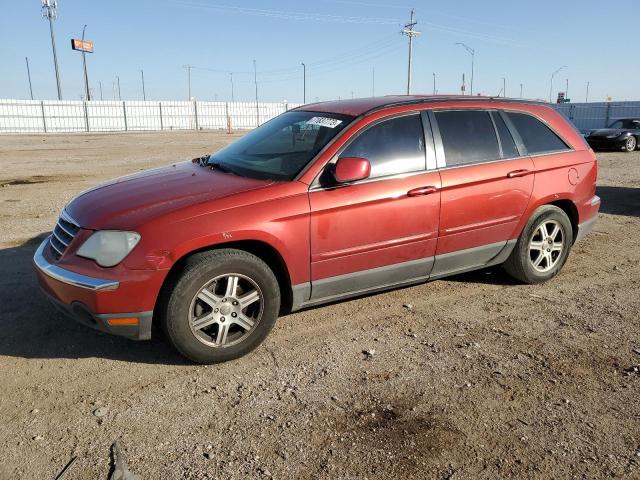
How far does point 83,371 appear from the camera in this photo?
3.42 meters

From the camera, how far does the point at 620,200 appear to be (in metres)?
9.45

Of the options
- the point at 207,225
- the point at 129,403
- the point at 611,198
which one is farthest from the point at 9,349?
the point at 611,198

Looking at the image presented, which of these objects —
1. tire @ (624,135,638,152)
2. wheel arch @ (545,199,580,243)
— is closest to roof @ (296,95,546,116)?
wheel arch @ (545,199,580,243)

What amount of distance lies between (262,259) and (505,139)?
255 centimetres

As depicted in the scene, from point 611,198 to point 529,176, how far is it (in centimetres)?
614

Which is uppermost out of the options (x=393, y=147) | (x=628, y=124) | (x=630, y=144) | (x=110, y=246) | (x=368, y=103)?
(x=368, y=103)

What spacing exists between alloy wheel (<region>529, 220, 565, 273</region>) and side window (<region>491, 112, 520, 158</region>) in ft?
2.47

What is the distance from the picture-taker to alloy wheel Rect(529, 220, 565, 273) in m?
4.91

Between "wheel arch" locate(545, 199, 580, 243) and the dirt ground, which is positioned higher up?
"wheel arch" locate(545, 199, 580, 243)

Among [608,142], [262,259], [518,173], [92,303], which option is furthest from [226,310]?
[608,142]

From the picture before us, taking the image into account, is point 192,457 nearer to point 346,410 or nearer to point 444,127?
point 346,410

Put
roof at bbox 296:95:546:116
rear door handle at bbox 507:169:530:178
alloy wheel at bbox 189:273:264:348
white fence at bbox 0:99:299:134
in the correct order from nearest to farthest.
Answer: alloy wheel at bbox 189:273:264:348
roof at bbox 296:95:546:116
rear door handle at bbox 507:169:530:178
white fence at bbox 0:99:299:134

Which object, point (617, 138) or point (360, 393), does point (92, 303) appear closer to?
point (360, 393)

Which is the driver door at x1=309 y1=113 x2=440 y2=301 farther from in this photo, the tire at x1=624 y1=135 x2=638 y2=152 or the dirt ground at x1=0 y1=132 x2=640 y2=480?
the tire at x1=624 y1=135 x2=638 y2=152
